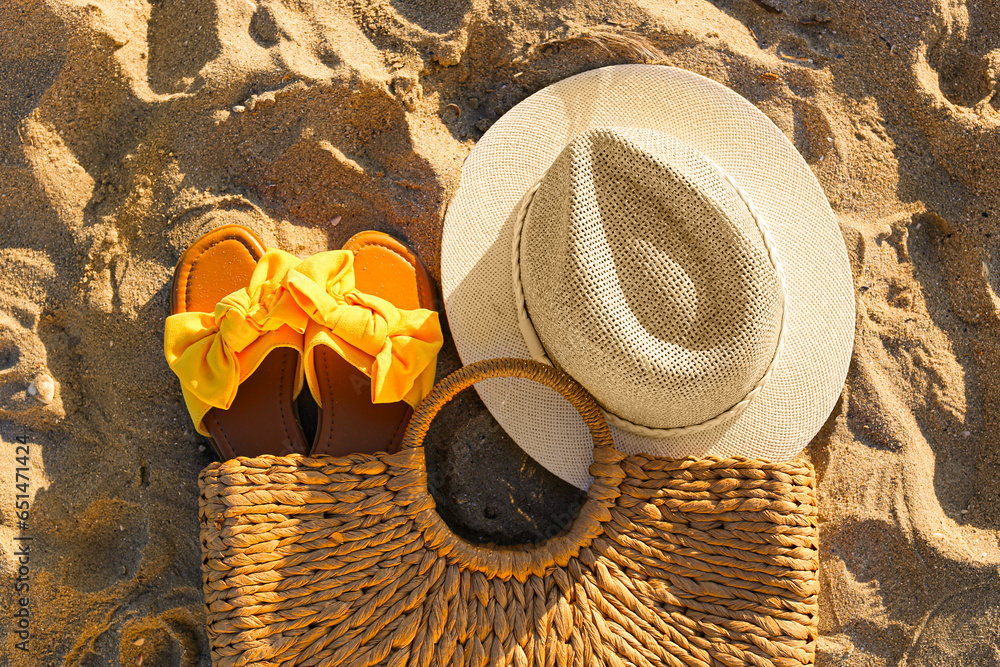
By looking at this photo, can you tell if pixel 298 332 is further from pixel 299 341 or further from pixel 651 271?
pixel 651 271

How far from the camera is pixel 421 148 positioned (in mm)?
1846

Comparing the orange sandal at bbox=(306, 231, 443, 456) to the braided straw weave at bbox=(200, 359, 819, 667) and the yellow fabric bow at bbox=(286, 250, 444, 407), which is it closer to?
the yellow fabric bow at bbox=(286, 250, 444, 407)

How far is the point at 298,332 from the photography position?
1.66 meters

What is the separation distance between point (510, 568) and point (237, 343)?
868 millimetres

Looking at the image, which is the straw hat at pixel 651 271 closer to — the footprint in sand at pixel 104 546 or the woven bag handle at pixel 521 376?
the woven bag handle at pixel 521 376

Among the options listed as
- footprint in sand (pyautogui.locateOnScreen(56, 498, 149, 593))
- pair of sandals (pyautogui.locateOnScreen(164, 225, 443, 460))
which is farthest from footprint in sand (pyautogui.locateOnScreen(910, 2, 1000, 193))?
footprint in sand (pyautogui.locateOnScreen(56, 498, 149, 593))

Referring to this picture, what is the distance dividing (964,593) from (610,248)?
57.9 inches

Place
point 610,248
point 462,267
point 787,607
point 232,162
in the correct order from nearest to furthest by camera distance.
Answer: point 610,248, point 787,607, point 462,267, point 232,162

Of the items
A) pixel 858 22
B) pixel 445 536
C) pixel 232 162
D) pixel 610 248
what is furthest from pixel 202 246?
pixel 858 22

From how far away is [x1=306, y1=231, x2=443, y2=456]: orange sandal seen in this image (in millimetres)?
1707

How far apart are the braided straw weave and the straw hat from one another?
0.14m

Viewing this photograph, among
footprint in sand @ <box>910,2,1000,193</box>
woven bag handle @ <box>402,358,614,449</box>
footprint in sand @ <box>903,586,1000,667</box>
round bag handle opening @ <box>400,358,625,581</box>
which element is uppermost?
footprint in sand @ <box>910,2,1000,193</box>

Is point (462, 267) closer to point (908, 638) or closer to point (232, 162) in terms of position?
point (232, 162)

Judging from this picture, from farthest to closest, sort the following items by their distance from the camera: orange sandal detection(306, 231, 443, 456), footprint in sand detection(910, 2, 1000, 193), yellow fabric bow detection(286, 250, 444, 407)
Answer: footprint in sand detection(910, 2, 1000, 193) < orange sandal detection(306, 231, 443, 456) < yellow fabric bow detection(286, 250, 444, 407)
